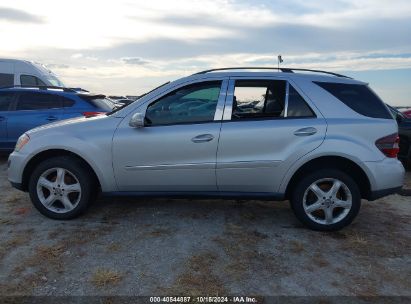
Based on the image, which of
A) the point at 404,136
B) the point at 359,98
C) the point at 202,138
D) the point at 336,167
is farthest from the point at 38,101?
the point at 404,136

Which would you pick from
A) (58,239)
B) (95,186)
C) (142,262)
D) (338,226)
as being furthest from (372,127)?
(58,239)

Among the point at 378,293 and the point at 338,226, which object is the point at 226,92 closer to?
the point at 338,226

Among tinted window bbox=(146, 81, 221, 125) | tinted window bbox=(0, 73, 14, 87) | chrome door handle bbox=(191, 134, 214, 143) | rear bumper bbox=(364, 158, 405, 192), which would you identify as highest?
tinted window bbox=(0, 73, 14, 87)

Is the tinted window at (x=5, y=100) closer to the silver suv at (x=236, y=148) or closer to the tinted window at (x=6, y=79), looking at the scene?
the silver suv at (x=236, y=148)

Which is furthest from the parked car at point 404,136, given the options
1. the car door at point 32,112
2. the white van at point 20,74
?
the white van at point 20,74

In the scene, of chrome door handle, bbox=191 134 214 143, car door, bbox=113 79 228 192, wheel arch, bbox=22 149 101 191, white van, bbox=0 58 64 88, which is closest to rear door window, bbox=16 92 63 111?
wheel arch, bbox=22 149 101 191

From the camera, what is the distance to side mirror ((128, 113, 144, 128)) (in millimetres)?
4391

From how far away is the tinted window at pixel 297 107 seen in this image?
14.6ft

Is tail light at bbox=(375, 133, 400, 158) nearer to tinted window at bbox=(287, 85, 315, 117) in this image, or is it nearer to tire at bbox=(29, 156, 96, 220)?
tinted window at bbox=(287, 85, 315, 117)

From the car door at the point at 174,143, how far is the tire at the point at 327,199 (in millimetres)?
967

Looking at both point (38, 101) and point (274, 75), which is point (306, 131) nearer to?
point (274, 75)

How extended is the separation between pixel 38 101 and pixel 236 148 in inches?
209

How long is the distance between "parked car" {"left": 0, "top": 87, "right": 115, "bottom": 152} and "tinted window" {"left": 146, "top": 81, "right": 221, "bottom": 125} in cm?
366

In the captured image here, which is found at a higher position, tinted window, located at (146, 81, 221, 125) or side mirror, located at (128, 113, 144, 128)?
tinted window, located at (146, 81, 221, 125)
